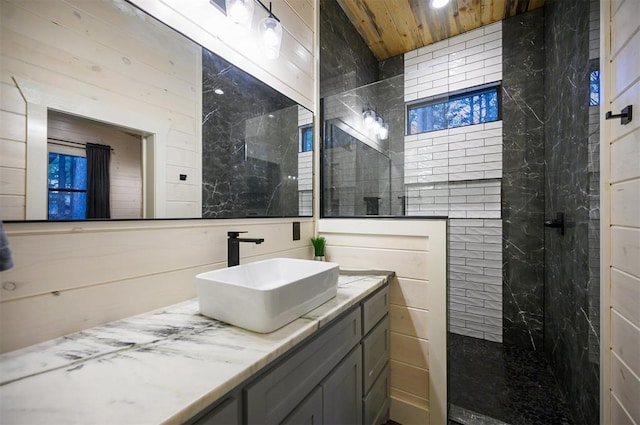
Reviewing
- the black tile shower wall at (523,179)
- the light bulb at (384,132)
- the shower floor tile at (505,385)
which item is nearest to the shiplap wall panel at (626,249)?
the shower floor tile at (505,385)

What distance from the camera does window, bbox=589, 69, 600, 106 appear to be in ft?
4.24

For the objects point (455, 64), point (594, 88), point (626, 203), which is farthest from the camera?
point (455, 64)

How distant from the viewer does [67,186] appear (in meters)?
0.77

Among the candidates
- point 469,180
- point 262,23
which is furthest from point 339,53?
point 469,180

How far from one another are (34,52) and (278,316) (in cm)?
97

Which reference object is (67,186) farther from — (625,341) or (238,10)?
(625,341)

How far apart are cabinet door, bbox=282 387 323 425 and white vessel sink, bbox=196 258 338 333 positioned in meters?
0.24

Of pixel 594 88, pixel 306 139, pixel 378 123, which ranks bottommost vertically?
pixel 306 139

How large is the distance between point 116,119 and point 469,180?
8.76ft

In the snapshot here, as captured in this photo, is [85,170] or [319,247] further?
[319,247]

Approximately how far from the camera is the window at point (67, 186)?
0.75m

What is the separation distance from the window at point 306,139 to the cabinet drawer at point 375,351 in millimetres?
1195

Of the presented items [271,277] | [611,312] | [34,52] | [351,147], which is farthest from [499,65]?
[34,52]

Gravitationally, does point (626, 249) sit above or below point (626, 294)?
above
